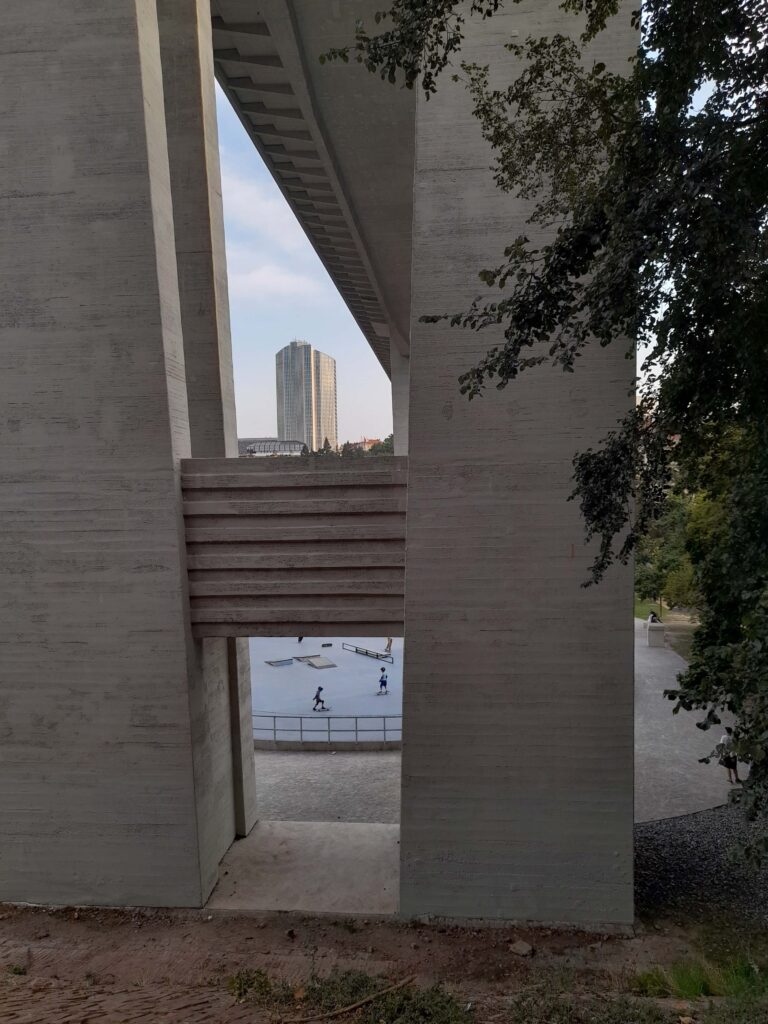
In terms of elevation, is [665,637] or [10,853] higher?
[10,853]

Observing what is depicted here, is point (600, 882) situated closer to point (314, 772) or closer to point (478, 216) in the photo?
point (314, 772)

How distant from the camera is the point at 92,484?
7.58m

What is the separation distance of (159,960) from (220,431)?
6.23 metres

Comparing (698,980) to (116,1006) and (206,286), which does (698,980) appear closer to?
(116,1006)

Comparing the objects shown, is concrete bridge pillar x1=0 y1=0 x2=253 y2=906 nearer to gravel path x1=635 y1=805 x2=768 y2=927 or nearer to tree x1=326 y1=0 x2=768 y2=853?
tree x1=326 y1=0 x2=768 y2=853

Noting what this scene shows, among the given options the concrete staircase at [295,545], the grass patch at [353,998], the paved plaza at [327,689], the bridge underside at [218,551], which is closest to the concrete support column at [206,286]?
the bridge underside at [218,551]

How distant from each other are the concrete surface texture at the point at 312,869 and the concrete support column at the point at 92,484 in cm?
71

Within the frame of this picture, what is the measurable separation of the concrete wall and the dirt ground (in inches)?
16.4

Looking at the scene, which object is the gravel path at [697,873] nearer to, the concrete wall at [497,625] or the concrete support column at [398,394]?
the concrete wall at [497,625]

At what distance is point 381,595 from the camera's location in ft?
25.7

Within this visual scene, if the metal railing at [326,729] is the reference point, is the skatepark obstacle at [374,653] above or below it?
below

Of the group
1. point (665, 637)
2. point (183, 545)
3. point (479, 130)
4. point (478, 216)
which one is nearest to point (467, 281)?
point (478, 216)

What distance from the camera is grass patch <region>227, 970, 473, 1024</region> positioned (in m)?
5.29

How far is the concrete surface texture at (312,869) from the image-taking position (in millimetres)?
7965
